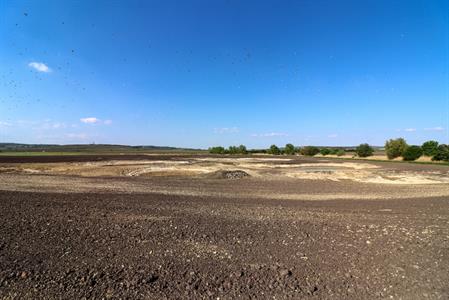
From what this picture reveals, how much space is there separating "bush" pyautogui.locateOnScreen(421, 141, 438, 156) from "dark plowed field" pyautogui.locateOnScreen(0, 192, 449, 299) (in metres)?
65.1

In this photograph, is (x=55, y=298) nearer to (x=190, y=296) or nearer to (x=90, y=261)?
(x=90, y=261)

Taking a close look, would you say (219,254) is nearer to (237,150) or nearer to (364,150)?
(364,150)

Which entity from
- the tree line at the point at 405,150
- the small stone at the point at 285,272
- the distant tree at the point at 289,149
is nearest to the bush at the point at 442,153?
the tree line at the point at 405,150

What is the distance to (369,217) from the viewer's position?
1112cm

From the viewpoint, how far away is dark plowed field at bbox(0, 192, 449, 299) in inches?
200

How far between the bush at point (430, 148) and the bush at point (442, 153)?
3.20 feet

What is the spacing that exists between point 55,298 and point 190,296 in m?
2.17

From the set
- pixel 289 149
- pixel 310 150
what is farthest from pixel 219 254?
pixel 289 149

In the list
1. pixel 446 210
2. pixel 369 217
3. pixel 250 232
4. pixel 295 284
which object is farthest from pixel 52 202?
pixel 446 210

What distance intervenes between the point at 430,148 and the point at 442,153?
5876 millimetres

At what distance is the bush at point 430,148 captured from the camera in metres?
64.8

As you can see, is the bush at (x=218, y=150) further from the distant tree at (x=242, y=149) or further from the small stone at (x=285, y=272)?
the small stone at (x=285, y=272)

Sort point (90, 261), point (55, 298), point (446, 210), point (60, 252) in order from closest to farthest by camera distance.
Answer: point (55, 298), point (90, 261), point (60, 252), point (446, 210)

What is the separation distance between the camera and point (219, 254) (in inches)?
268
